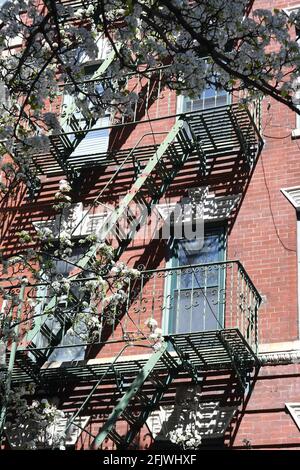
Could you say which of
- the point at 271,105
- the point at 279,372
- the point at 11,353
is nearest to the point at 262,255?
the point at 279,372

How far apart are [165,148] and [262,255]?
2.35 m

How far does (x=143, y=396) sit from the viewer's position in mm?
14148

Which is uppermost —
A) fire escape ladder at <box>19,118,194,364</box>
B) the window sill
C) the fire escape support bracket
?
the window sill

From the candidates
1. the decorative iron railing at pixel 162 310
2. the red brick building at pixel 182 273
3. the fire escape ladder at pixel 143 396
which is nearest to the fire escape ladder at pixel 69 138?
the red brick building at pixel 182 273

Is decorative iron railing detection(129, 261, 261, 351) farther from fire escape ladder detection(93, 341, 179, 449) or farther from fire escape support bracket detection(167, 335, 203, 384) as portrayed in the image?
fire escape ladder detection(93, 341, 179, 449)

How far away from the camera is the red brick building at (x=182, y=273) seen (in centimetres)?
1380

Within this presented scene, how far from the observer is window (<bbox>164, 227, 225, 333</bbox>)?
48.3ft

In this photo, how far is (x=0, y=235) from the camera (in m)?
17.2

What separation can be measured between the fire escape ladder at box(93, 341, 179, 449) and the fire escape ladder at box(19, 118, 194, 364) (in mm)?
1675

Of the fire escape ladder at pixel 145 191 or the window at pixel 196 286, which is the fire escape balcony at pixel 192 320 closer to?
the window at pixel 196 286

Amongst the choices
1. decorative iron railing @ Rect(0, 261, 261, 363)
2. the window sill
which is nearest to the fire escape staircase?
decorative iron railing @ Rect(0, 261, 261, 363)

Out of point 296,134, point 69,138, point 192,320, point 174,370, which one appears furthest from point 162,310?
point 69,138

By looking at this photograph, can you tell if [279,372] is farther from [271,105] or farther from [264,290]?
[271,105]

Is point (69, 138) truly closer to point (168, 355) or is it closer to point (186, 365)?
point (168, 355)
